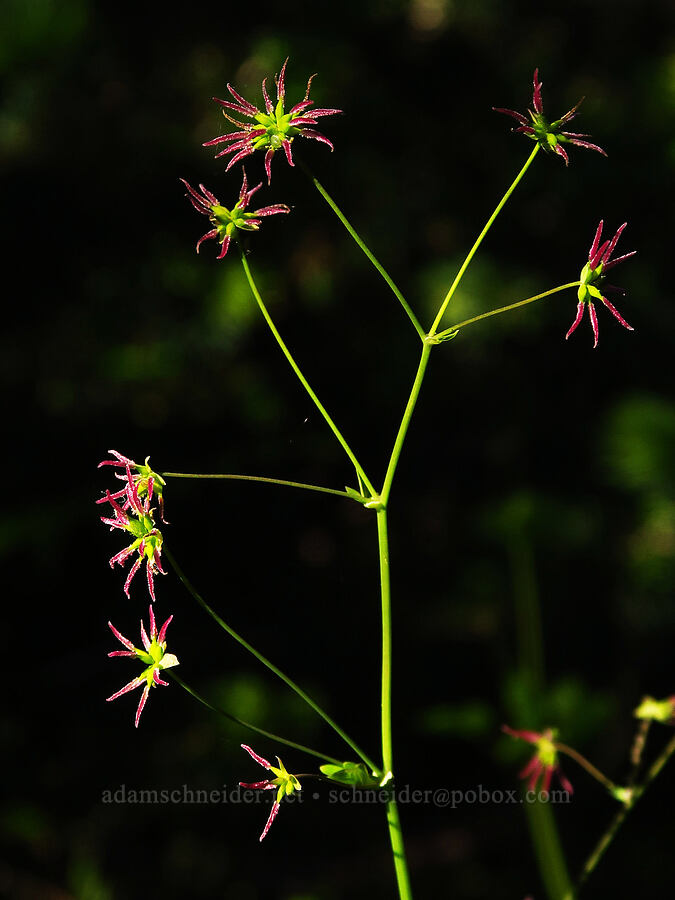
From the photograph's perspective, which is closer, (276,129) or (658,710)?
(276,129)

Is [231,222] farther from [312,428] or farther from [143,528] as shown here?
[312,428]

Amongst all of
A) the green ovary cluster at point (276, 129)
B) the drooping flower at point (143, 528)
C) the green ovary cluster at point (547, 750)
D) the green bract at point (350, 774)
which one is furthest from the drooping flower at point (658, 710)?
the green ovary cluster at point (276, 129)

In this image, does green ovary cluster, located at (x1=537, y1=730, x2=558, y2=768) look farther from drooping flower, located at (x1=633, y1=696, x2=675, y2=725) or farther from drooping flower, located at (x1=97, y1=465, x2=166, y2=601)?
drooping flower, located at (x1=97, y1=465, x2=166, y2=601)

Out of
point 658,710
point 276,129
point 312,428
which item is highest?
point 312,428

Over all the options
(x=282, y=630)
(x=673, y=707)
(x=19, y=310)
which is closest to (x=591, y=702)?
(x=673, y=707)

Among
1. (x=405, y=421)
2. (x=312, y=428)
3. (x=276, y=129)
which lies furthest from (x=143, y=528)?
(x=312, y=428)

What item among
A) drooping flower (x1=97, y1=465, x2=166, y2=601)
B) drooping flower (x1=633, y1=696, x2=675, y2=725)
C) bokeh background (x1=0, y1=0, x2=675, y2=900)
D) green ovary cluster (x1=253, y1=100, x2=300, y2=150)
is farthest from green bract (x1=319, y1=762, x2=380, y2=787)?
bokeh background (x1=0, y1=0, x2=675, y2=900)

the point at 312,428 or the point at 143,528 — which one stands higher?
→ the point at 312,428

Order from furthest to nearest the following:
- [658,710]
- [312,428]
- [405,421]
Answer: [312,428]
[658,710]
[405,421]
